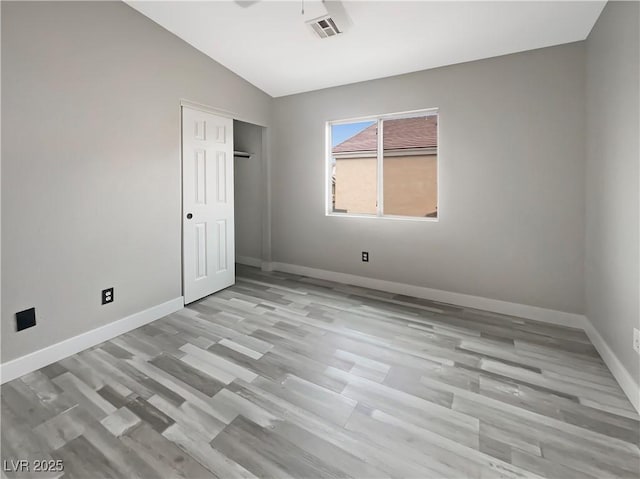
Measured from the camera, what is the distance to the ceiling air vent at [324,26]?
2.40 metres

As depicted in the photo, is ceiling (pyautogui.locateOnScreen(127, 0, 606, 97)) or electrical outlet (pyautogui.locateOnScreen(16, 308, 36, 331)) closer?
electrical outlet (pyautogui.locateOnScreen(16, 308, 36, 331))

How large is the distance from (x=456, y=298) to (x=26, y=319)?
12.3 ft

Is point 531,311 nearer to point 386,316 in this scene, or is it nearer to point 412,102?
point 386,316

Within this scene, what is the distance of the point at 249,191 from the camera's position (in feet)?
16.3

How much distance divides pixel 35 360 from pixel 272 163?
3.38 m

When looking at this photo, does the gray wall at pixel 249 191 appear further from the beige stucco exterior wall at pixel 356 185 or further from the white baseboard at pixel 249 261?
the beige stucco exterior wall at pixel 356 185

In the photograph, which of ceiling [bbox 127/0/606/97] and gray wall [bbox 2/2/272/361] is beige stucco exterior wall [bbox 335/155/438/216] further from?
gray wall [bbox 2/2/272/361]

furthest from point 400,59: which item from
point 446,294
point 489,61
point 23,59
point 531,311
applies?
point 23,59

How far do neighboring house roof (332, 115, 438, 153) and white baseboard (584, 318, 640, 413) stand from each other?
2.26 meters

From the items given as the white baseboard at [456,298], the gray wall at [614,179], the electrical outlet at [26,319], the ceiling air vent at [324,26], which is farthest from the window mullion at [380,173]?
the electrical outlet at [26,319]

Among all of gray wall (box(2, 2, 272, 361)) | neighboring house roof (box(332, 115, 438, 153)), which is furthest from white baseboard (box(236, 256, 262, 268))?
neighboring house roof (box(332, 115, 438, 153))

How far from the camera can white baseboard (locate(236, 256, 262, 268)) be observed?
4969 mm

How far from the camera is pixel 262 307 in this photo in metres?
3.31

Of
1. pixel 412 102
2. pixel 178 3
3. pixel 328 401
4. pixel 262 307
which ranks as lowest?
pixel 328 401
